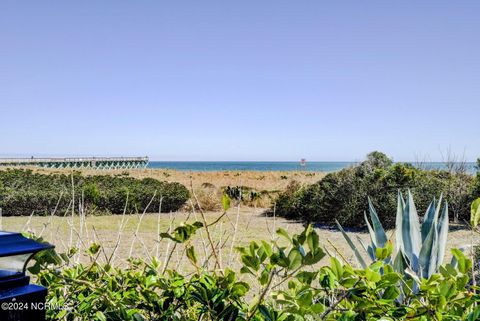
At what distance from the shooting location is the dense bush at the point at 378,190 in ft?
38.1

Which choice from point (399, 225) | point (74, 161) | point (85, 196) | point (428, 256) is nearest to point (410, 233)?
point (399, 225)

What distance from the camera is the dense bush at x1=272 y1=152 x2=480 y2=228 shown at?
1161 centimetres

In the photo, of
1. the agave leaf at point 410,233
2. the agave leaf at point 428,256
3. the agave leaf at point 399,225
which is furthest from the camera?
the agave leaf at point 410,233

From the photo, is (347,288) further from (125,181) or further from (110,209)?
(125,181)

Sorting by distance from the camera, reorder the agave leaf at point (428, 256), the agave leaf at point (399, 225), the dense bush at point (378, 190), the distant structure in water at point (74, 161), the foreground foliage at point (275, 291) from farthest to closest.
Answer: the distant structure in water at point (74, 161) < the dense bush at point (378, 190) < the agave leaf at point (399, 225) < the agave leaf at point (428, 256) < the foreground foliage at point (275, 291)

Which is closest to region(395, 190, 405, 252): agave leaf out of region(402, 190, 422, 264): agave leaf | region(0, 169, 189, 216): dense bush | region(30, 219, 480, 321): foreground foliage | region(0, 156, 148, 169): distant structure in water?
region(402, 190, 422, 264): agave leaf

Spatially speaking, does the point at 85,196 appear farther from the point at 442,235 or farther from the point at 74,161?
the point at 74,161

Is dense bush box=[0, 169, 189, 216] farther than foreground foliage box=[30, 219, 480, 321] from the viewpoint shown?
Yes

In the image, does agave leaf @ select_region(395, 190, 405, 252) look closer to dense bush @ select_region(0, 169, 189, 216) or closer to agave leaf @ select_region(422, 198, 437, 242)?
agave leaf @ select_region(422, 198, 437, 242)

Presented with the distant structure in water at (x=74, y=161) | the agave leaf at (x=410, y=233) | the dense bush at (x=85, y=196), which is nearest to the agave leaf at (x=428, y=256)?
the agave leaf at (x=410, y=233)

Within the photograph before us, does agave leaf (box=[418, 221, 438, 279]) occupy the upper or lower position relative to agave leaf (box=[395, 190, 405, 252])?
lower

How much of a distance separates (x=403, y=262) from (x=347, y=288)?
3.34ft

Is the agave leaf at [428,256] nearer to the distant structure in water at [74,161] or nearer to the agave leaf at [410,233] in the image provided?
the agave leaf at [410,233]

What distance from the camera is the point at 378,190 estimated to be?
1188cm
